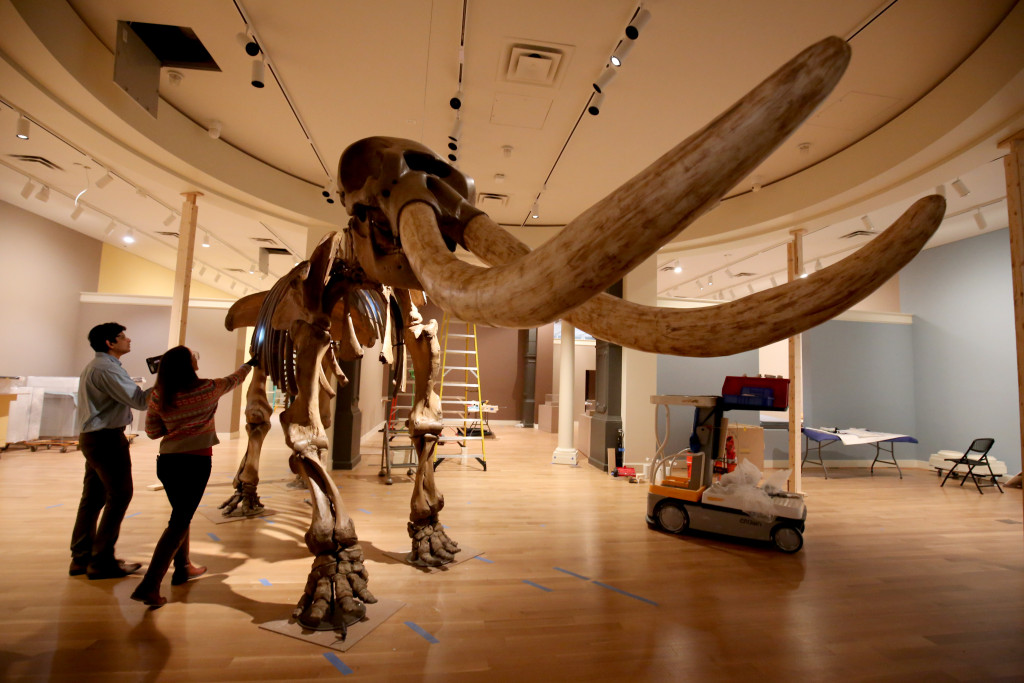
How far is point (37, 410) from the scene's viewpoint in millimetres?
7410

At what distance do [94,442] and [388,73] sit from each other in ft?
11.0

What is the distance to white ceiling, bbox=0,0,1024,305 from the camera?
3.29 m

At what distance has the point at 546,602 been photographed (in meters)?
2.71

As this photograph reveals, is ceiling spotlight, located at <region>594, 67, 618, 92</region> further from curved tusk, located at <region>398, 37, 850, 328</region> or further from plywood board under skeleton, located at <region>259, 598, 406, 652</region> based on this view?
plywood board under skeleton, located at <region>259, 598, 406, 652</region>

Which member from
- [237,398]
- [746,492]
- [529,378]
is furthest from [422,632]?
[529,378]

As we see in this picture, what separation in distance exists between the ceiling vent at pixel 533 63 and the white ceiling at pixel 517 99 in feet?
0.08

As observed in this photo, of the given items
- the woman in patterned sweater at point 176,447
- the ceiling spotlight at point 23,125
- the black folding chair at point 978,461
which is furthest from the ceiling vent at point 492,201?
the black folding chair at point 978,461

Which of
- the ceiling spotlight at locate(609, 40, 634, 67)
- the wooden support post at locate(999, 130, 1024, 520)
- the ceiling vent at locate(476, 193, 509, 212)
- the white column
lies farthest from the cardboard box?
the ceiling spotlight at locate(609, 40, 634, 67)

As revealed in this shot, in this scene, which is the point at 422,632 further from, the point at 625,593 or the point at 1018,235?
the point at 1018,235

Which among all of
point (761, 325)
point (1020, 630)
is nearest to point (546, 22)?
point (761, 325)

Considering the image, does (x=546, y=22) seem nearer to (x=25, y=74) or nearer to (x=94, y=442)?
(x=25, y=74)

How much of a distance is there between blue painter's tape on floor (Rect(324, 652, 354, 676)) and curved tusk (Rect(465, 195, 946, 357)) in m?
1.87

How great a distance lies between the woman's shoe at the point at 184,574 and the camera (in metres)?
2.76

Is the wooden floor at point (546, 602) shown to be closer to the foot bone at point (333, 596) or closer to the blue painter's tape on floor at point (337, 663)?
the blue painter's tape on floor at point (337, 663)
